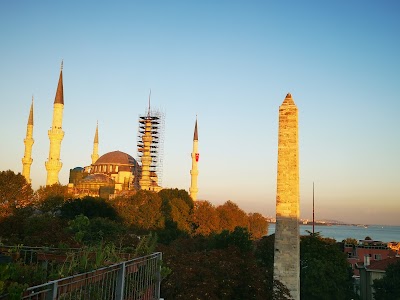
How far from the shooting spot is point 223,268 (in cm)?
1526

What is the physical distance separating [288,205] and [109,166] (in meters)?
54.4

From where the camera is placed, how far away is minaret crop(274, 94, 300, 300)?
16875mm

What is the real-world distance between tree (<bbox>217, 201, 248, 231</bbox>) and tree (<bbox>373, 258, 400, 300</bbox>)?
21103 mm

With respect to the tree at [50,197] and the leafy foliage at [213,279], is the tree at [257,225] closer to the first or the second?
the tree at [50,197]

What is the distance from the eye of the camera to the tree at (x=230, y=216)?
1940 inches

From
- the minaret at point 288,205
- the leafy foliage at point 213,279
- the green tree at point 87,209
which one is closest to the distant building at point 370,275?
the minaret at point 288,205

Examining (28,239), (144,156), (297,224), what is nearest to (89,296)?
(28,239)

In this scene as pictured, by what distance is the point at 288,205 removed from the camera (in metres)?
17.3

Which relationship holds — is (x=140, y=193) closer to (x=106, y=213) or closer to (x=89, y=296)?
(x=106, y=213)

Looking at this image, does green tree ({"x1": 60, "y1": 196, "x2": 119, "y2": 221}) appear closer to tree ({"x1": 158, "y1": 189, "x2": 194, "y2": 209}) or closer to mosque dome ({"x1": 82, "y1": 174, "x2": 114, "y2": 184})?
tree ({"x1": 158, "y1": 189, "x2": 194, "y2": 209})

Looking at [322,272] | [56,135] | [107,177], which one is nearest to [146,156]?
[107,177]

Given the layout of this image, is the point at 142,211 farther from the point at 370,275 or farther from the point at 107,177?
the point at 370,275

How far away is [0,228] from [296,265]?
45.6 ft

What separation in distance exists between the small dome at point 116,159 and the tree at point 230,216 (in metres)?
20.6
